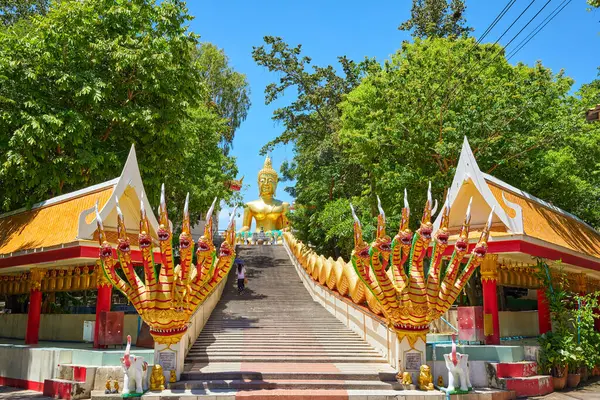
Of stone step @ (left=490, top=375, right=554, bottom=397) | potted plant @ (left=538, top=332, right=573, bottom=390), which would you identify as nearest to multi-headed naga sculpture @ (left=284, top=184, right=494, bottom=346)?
stone step @ (left=490, top=375, right=554, bottom=397)

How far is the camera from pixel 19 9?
20.5m

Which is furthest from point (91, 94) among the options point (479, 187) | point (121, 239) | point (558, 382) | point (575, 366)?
point (575, 366)

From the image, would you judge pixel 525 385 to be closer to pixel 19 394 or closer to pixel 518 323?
pixel 518 323

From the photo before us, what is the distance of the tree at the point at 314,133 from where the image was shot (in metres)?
25.5

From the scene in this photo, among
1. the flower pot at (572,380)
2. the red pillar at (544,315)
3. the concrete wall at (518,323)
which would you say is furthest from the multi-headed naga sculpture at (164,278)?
the concrete wall at (518,323)

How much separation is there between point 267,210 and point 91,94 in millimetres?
24329

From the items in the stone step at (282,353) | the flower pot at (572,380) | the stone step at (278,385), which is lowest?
the flower pot at (572,380)

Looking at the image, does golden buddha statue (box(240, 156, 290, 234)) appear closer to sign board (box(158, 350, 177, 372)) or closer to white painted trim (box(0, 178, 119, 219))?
white painted trim (box(0, 178, 119, 219))

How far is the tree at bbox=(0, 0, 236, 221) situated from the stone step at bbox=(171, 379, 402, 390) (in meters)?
8.03

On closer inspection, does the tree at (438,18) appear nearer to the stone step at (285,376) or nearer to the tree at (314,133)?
the tree at (314,133)

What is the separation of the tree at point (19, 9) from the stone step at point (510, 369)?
19.5 metres

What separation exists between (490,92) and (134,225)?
1165 centimetres

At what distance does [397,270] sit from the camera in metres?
10.4

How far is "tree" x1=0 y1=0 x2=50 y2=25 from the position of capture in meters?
19.9
